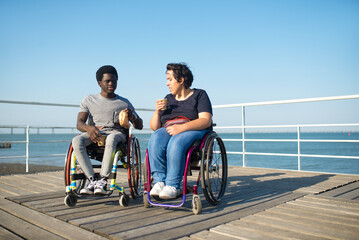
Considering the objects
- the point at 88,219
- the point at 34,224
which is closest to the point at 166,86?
the point at 88,219

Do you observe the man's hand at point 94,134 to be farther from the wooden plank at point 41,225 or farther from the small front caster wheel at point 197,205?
the small front caster wheel at point 197,205

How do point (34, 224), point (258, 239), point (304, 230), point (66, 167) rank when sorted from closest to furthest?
Result: point (258, 239)
point (304, 230)
point (34, 224)
point (66, 167)

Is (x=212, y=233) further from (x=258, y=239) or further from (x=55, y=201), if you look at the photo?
(x=55, y=201)

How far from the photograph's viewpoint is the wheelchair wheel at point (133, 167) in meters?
1.97

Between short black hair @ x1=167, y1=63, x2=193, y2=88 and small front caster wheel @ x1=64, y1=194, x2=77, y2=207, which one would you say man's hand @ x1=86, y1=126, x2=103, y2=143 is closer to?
small front caster wheel @ x1=64, y1=194, x2=77, y2=207

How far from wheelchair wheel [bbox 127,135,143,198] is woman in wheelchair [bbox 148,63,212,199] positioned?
180 millimetres

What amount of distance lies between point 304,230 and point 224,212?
47 centimetres

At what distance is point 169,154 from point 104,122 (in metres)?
0.63

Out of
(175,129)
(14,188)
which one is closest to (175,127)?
(175,129)

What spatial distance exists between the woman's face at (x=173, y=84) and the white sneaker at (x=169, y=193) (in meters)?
0.67

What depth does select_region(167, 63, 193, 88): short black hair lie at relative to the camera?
6.65 feet

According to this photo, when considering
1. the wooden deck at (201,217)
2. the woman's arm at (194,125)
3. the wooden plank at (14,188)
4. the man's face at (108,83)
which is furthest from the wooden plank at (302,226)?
the wooden plank at (14,188)

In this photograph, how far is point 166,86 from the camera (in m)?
2.09

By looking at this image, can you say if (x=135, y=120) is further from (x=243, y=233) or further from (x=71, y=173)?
(x=243, y=233)
